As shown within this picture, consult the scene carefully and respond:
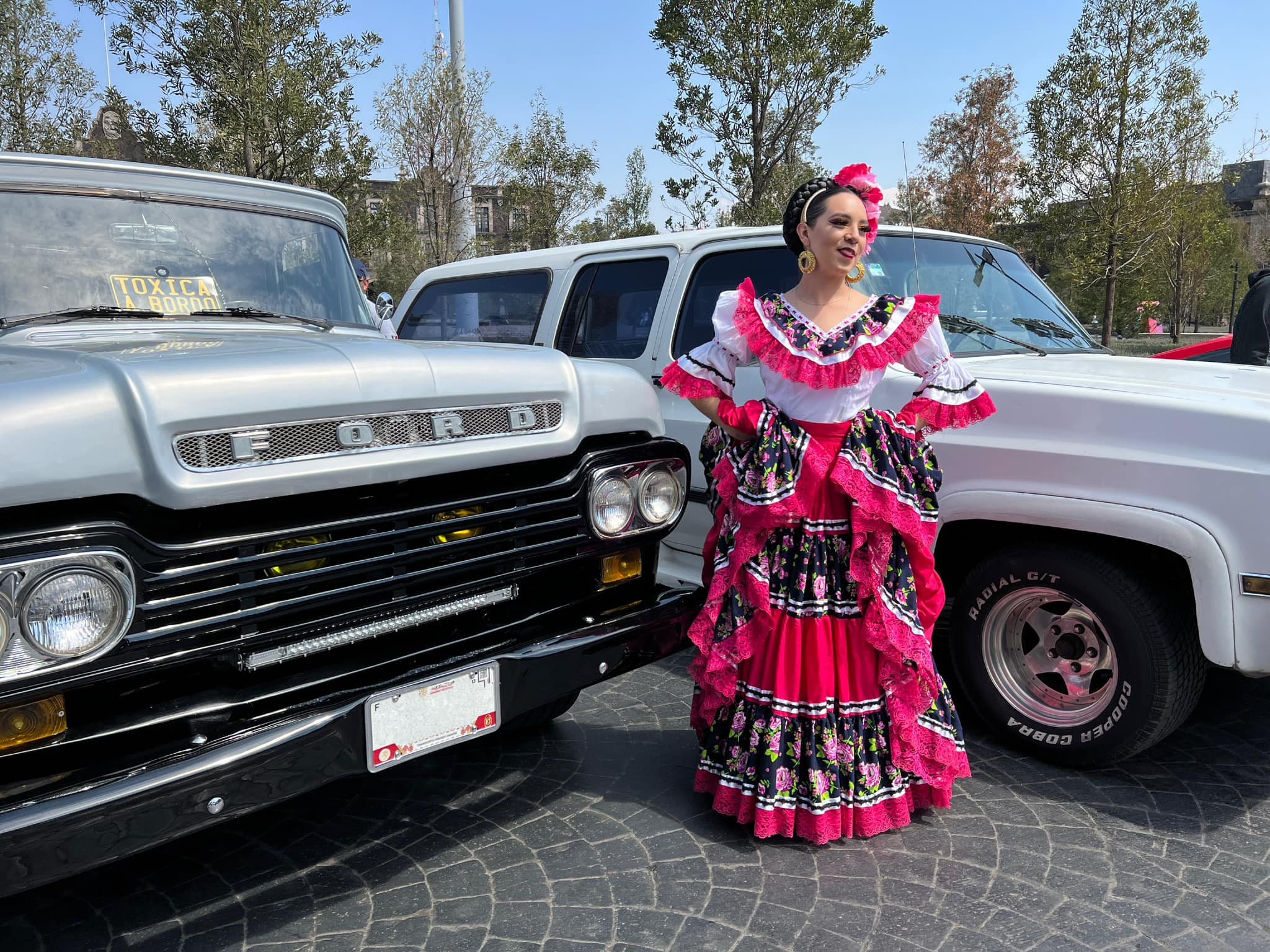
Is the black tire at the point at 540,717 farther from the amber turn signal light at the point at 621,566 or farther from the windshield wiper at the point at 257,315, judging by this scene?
the windshield wiper at the point at 257,315

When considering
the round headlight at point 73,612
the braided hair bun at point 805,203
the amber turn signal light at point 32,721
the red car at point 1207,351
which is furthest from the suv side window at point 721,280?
the red car at point 1207,351

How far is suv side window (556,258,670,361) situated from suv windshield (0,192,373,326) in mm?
1547

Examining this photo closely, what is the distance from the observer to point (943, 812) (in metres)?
3.07

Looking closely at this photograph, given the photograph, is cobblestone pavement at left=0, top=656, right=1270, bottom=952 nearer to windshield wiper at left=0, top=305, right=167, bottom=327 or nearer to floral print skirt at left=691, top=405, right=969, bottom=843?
floral print skirt at left=691, top=405, right=969, bottom=843

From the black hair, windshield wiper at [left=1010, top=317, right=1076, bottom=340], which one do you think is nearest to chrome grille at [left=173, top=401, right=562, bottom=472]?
the black hair

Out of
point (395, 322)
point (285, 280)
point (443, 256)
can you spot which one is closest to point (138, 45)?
point (443, 256)

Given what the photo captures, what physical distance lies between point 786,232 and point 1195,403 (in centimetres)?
137

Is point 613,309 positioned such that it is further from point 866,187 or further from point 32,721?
point 32,721

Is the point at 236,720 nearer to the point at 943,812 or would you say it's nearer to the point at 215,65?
the point at 943,812

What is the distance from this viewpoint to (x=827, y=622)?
282cm

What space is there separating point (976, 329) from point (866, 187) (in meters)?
1.45

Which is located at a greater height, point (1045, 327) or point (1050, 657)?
point (1045, 327)

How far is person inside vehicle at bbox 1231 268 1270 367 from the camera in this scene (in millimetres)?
5875

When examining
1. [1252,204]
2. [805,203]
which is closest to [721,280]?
[805,203]
